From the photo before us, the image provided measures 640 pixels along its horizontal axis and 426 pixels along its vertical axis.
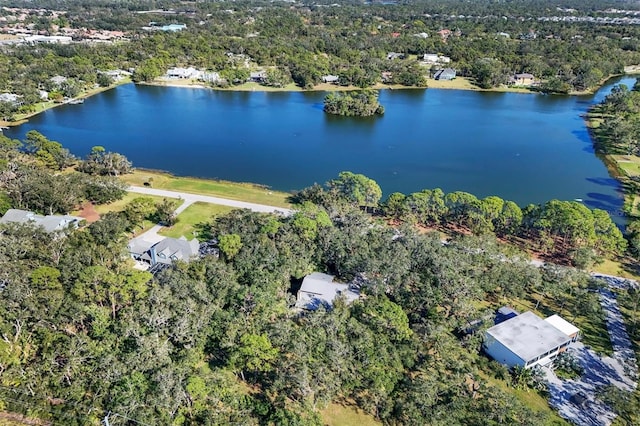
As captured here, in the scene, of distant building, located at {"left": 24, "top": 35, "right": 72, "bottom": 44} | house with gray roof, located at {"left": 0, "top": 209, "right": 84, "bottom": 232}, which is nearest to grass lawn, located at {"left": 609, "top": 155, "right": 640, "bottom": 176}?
house with gray roof, located at {"left": 0, "top": 209, "right": 84, "bottom": 232}

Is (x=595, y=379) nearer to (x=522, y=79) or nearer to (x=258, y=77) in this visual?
(x=258, y=77)

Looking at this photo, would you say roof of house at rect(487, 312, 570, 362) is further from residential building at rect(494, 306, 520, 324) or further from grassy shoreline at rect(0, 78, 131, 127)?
grassy shoreline at rect(0, 78, 131, 127)

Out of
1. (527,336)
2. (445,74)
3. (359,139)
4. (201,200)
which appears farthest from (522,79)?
(527,336)

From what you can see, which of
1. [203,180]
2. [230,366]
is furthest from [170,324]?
[203,180]

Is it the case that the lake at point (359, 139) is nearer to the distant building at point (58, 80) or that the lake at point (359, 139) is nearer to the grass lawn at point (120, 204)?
the distant building at point (58, 80)

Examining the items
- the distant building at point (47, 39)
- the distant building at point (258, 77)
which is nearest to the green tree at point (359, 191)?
the distant building at point (258, 77)

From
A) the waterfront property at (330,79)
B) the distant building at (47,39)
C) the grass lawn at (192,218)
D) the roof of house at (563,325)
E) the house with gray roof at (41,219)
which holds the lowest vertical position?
the grass lawn at (192,218)
